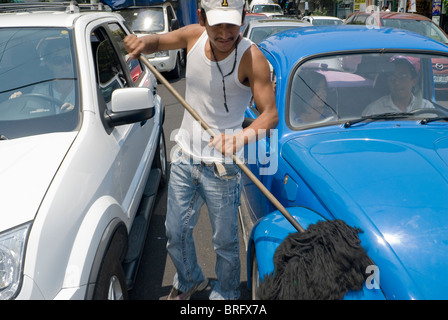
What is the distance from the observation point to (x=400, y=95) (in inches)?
128

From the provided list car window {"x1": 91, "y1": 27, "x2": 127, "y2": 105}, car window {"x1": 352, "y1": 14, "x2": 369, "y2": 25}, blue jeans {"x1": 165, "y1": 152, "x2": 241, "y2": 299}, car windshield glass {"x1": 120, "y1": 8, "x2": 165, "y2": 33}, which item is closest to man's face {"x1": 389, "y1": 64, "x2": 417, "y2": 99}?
blue jeans {"x1": 165, "y1": 152, "x2": 241, "y2": 299}

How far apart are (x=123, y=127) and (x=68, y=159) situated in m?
0.98

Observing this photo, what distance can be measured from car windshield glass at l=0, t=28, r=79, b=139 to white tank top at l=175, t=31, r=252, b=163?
2.26 ft

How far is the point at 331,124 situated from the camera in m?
3.07

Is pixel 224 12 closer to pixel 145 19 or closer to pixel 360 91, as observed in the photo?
pixel 360 91

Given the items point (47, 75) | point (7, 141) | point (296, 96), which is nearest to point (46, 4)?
point (47, 75)

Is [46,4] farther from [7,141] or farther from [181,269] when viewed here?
[181,269]

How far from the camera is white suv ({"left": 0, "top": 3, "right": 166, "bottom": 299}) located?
1849 mm

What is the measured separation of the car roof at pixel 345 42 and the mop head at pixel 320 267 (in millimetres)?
1668

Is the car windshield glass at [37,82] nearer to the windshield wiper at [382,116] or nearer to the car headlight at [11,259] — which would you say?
the car headlight at [11,259]

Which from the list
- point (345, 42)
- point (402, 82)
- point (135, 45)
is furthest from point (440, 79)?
point (135, 45)

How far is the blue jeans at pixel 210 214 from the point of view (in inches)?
104

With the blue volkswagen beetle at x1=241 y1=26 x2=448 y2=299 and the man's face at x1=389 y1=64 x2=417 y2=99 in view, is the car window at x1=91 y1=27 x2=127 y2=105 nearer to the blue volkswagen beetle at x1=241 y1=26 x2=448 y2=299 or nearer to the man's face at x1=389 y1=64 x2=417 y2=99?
the blue volkswagen beetle at x1=241 y1=26 x2=448 y2=299

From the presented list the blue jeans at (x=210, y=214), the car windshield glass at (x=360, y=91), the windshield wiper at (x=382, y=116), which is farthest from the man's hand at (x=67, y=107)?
the windshield wiper at (x=382, y=116)
